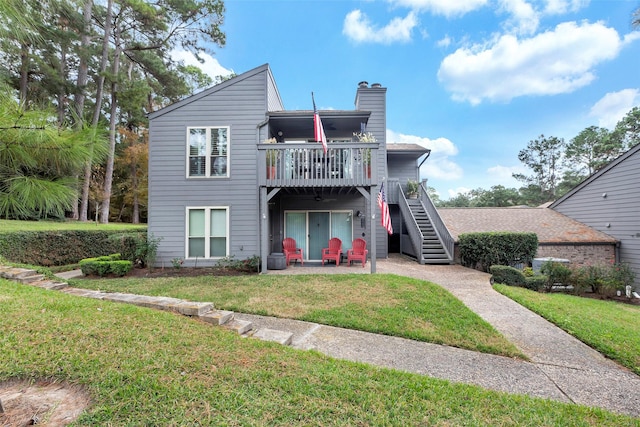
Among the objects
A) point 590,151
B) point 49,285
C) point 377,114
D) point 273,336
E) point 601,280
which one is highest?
point 590,151

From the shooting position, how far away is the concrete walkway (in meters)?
2.93

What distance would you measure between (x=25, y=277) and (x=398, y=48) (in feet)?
57.7

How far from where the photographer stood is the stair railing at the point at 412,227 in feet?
35.5

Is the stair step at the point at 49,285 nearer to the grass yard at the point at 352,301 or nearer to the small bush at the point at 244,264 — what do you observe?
the grass yard at the point at 352,301

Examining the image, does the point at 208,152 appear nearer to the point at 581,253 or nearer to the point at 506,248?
the point at 506,248

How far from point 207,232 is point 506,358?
28.6 ft

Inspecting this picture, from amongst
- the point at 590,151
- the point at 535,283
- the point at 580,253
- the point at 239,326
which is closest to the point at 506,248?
the point at 535,283

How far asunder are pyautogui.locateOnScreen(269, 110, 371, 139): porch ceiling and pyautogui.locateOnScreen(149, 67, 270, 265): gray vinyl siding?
0.82 meters

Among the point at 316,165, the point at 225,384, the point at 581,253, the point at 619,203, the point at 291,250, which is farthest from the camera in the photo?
the point at 581,253

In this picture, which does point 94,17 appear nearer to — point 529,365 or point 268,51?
point 268,51

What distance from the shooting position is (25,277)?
546cm

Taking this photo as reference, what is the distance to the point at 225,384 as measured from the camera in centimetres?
236

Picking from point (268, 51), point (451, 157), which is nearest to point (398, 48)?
point (268, 51)

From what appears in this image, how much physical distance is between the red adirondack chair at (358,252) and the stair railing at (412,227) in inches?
94.8
